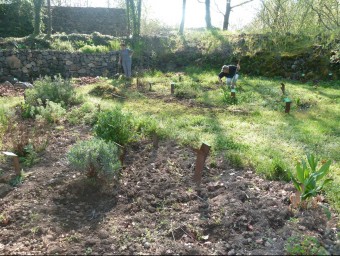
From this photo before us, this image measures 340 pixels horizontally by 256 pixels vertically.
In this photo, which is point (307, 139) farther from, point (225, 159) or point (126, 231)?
point (126, 231)

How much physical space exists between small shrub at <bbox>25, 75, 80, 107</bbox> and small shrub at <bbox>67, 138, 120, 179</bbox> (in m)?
4.01

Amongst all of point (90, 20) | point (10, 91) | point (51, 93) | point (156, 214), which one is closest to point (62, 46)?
point (10, 91)

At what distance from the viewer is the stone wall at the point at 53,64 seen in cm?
1318

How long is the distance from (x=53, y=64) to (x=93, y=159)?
457 inches

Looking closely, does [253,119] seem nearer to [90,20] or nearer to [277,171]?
[277,171]

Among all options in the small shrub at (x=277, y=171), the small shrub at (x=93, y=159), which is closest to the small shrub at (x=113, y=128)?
the small shrub at (x=93, y=159)

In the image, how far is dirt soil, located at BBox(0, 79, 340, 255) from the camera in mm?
3096

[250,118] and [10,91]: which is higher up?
[10,91]

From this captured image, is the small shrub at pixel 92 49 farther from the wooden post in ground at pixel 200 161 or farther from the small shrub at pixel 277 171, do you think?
the small shrub at pixel 277 171

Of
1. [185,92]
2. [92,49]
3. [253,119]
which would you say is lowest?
[253,119]

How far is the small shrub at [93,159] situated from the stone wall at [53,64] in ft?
33.1

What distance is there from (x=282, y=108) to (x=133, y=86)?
5.36 meters

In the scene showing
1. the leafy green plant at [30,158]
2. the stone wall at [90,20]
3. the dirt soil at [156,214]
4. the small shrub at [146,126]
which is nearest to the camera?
the dirt soil at [156,214]

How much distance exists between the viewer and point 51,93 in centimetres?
805
